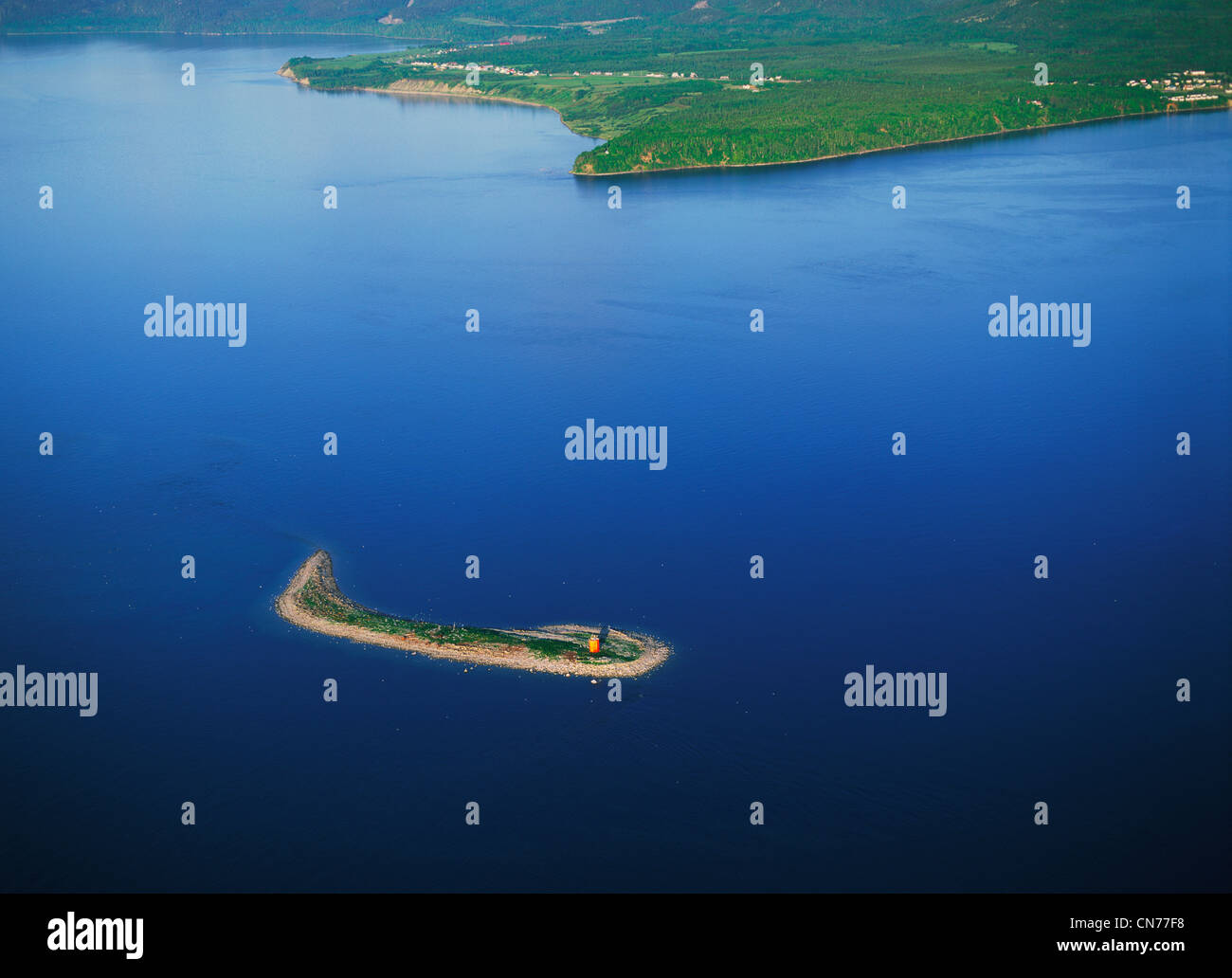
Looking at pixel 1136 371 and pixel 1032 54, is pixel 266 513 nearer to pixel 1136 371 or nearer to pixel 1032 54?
pixel 1136 371

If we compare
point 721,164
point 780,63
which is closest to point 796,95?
point 721,164

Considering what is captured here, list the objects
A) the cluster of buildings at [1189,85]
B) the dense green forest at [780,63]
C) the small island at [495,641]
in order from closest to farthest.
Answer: the small island at [495,641] < the dense green forest at [780,63] < the cluster of buildings at [1189,85]

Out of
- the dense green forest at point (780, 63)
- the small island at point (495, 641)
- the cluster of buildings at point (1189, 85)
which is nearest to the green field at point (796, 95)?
the dense green forest at point (780, 63)

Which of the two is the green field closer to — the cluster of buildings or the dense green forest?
the dense green forest

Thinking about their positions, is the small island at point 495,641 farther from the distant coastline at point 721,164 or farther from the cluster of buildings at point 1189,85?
the cluster of buildings at point 1189,85

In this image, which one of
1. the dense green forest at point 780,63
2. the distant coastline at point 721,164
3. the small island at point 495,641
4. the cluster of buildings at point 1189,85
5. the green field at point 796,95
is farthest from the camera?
the cluster of buildings at point 1189,85

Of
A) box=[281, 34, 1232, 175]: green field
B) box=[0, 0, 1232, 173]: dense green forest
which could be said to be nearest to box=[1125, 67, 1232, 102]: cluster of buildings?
box=[0, 0, 1232, 173]: dense green forest
